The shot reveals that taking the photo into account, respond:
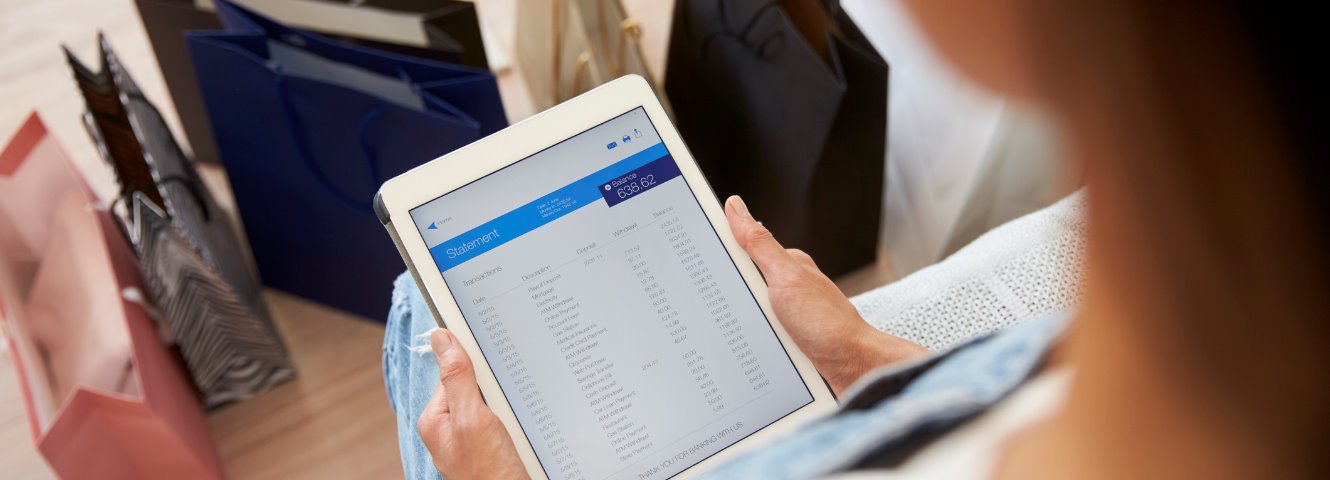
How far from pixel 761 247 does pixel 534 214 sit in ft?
0.49

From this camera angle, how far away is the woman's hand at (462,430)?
522 millimetres

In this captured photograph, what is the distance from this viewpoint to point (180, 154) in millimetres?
903

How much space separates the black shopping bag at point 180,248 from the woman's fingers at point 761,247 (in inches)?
18.7

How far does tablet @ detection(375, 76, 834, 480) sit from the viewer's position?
0.56 metres

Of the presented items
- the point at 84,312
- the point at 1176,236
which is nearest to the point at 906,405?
the point at 1176,236

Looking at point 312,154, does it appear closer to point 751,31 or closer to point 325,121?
point 325,121

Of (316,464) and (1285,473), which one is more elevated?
(316,464)

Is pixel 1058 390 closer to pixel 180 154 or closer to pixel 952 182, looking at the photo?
pixel 952 182

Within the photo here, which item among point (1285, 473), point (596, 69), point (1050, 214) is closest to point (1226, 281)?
point (1285, 473)

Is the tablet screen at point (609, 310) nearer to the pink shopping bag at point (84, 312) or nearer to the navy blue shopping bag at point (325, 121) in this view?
the navy blue shopping bag at point (325, 121)

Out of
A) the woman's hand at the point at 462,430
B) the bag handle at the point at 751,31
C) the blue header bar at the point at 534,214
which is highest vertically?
the bag handle at the point at 751,31

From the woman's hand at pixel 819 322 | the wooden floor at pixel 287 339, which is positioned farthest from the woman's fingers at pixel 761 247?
the wooden floor at pixel 287 339

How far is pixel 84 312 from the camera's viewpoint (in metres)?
0.79

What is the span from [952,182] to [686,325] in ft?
1.39
